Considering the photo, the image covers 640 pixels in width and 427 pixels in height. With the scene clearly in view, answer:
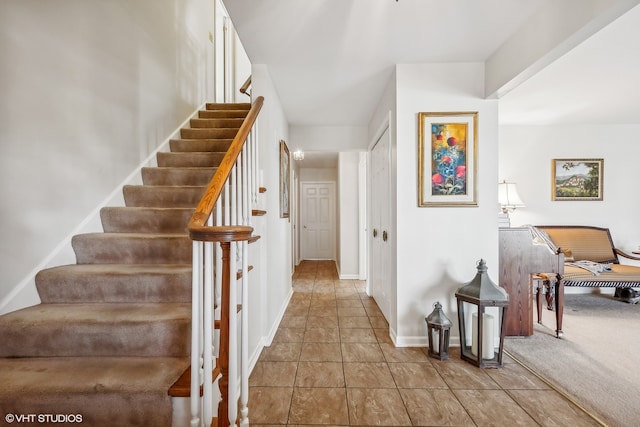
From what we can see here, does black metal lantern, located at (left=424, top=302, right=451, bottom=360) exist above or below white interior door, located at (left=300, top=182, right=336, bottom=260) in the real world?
below

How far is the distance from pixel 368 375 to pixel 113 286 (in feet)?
5.63

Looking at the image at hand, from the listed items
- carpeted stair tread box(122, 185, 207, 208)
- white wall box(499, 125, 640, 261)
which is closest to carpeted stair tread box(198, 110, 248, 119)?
carpeted stair tread box(122, 185, 207, 208)

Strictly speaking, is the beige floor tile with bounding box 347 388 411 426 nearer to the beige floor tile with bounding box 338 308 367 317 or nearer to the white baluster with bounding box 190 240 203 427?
the white baluster with bounding box 190 240 203 427

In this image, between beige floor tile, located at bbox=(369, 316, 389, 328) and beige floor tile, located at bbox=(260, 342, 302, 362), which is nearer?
beige floor tile, located at bbox=(260, 342, 302, 362)

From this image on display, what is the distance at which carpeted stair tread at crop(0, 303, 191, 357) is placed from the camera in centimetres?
141

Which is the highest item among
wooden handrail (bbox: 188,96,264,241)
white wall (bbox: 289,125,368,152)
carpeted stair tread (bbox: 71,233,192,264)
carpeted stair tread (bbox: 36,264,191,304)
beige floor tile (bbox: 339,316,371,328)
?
white wall (bbox: 289,125,368,152)

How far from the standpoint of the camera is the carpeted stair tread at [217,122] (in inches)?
137

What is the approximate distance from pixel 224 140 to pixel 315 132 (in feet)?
5.10

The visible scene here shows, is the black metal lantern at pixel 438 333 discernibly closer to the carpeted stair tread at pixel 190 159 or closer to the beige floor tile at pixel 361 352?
the beige floor tile at pixel 361 352

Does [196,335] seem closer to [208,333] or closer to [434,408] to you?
[208,333]

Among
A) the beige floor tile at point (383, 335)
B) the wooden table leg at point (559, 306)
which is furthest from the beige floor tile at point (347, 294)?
the wooden table leg at point (559, 306)

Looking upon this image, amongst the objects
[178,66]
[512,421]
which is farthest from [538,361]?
[178,66]

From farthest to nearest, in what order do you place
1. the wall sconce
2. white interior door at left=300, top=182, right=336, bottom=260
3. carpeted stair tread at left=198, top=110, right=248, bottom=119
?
white interior door at left=300, top=182, right=336, bottom=260 → the wall sconce → carpeted stair tread at left=198, top=110, right=248, bottom=119

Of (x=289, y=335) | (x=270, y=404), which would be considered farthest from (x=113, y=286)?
(x=289, y=335)
